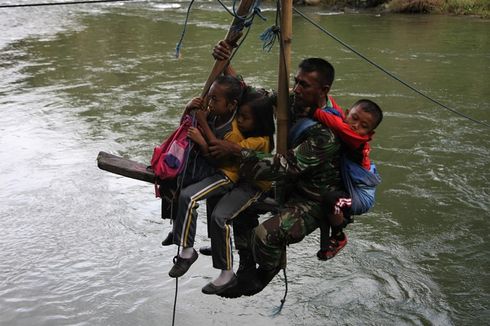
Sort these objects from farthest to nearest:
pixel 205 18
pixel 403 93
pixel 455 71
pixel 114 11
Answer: pixel 114 11 → pixel 205 18 → pixel 455 71 → pixel 403 93

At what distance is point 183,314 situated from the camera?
5059 mm

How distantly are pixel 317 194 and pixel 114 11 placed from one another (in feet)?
73.6

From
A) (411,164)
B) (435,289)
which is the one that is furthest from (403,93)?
(435,289)

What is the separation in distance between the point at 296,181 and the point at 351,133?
477mm

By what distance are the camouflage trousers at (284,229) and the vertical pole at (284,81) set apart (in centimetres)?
32

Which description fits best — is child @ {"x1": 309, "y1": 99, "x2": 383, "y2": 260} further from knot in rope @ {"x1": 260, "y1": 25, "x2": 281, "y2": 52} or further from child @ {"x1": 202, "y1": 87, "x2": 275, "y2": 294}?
knot in rope @ {"x1": 260, "y1": 25, "x2": 281, "y2": 52}

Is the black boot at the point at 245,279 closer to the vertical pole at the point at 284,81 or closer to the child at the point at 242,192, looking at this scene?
the child at the point at 242,192

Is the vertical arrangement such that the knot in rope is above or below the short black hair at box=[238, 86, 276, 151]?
above

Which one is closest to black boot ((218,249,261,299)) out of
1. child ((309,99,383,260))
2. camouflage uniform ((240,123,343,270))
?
camouflage uniform ((240,123,343,270))

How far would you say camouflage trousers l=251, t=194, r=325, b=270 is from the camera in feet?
10.4

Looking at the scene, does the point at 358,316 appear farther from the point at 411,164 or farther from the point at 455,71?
the point at 455,71

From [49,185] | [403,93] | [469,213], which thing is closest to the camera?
[469,213]

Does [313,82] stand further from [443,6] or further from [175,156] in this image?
[443,6]

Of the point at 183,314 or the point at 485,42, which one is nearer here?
the point at 183,314
